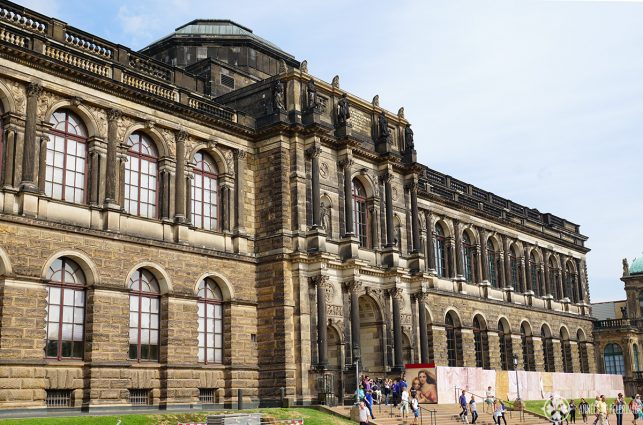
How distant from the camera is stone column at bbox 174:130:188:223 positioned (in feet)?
103

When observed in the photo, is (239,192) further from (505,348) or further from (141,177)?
(505,348)

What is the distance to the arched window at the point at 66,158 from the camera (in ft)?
89.5

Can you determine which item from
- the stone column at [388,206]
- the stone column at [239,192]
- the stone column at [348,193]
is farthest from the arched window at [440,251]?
the stone column at [239,192]

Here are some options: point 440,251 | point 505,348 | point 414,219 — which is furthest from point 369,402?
point 505,348

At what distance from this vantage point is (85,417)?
76.6 ft

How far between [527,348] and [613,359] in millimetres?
19614

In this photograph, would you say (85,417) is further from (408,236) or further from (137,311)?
(408,236)

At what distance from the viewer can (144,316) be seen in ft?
96.5

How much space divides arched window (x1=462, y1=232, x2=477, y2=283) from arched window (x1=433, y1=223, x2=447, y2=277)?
7.01 feet

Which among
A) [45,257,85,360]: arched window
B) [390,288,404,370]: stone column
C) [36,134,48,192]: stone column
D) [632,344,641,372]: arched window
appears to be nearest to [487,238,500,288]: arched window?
[390,288,404,370]: stone column

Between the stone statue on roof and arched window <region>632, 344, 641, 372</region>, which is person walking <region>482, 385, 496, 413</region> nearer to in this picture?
the stone statue on roof

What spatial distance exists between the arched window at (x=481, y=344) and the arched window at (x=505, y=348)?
219 centimetres

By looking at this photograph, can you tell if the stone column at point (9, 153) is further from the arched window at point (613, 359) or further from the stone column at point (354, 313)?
the arched window at point (613, 359)

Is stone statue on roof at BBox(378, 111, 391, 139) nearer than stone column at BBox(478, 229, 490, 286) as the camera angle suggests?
Yes
